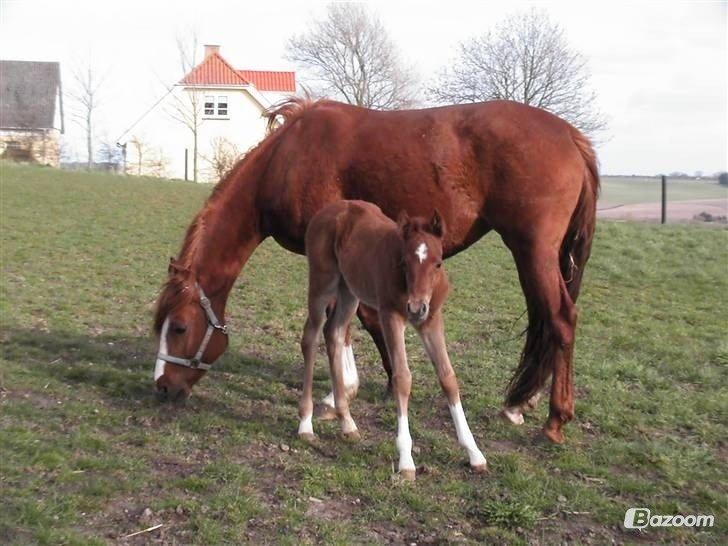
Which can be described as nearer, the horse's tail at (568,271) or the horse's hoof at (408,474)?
the horse's hoof at (408,474)

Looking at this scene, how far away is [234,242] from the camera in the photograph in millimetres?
5309

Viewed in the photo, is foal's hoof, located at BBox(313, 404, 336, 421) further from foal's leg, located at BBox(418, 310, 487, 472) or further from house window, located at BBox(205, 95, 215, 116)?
house window, located at BBox(205, 95, 215, 116)

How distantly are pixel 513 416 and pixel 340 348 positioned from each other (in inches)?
49.9

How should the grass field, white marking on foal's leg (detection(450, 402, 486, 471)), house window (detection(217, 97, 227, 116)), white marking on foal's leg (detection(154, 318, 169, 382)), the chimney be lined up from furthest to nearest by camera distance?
the chimney → house window (detection(217, 97, 227, 116)) → white marking on foal's leg (detection(154, 318, 169, 382)) → white marking on foal's leg (detection(450, 402, 486, 471)) → the grass field

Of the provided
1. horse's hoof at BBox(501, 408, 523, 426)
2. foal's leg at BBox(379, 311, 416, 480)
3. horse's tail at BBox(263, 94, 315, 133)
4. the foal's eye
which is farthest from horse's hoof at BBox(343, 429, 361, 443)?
horse's tail at BBox(263, 94, 315, 133)

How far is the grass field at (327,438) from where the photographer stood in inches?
132

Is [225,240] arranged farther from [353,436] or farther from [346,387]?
[353,436]

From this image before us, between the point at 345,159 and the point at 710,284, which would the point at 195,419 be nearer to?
the point at 345,159

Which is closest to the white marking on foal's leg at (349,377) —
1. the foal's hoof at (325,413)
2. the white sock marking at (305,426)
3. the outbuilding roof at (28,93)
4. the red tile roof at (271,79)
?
the foal's hoof at (325,413)

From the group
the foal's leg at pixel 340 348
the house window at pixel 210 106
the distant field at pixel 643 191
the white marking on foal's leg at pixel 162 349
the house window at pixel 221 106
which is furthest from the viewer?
the house window at pixel 221 106

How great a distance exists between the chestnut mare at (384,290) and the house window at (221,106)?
3599 cm

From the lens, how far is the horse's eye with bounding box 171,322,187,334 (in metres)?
4.99

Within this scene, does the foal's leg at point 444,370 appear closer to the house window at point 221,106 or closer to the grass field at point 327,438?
the grass field at point 327,438

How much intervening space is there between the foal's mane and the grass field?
30.2 inches
